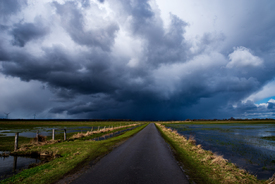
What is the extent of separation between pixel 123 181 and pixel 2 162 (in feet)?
40.2

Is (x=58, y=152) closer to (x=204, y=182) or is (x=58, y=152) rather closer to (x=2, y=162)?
(x=2, y=162)

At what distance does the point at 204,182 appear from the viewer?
7051mm

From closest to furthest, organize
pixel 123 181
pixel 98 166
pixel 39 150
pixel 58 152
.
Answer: pixel 123 181 < pixel 98 166 < pixel 58 152 < pixel 39 150

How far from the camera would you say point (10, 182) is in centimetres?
742

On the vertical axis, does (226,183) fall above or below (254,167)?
above

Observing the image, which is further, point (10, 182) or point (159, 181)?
point (10, 182)

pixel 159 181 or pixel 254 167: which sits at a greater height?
pixel 159 181

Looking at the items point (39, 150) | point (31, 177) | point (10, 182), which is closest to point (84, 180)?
point (31, 177)

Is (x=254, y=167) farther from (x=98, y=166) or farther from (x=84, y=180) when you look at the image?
(x=84, y=180)

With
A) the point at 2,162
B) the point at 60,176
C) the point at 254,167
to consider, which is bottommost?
the point at 254,167

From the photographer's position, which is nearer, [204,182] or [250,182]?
[204,182]

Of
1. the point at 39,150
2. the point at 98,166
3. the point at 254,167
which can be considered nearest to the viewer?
the point at 98,166

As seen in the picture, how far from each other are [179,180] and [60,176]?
6120 millimetres

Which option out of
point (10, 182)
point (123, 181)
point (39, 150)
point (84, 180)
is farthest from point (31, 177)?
point (39, 150)
